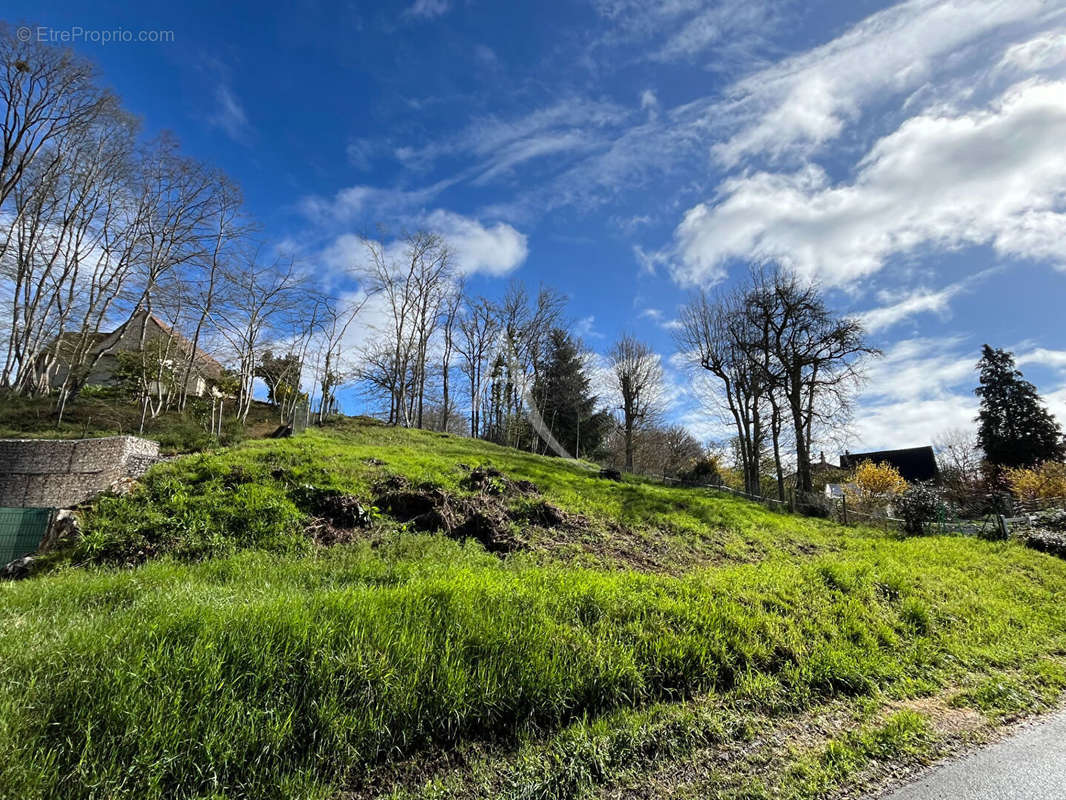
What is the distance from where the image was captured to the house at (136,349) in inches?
836

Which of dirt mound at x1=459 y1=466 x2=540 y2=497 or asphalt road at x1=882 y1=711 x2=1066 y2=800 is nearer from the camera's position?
asphalt road at x1=882 y1=711 x2=1066 y2=800

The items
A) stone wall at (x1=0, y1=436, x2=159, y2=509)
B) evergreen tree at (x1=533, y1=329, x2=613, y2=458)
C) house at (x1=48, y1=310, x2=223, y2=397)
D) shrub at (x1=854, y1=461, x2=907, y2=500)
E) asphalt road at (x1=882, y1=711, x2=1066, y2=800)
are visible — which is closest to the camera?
asphalt road at (x1=882, y1=711, x2=1066, y2=800)

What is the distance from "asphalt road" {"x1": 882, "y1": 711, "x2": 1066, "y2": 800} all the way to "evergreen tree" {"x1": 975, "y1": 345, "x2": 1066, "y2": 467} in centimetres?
4162

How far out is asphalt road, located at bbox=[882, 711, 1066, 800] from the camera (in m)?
2.78

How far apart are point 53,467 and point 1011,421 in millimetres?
52127

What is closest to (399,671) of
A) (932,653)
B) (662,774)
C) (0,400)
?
(662,774)

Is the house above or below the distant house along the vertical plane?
above

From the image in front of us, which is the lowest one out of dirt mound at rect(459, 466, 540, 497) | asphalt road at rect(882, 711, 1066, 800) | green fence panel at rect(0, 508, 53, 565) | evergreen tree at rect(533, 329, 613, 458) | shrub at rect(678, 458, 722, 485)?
asphalt road at rect(882, 711, 1066, 800)

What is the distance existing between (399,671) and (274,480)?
→ 608 cm

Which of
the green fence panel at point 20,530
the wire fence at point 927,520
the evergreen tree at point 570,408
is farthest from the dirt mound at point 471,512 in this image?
the evergreen tree at point 570,408

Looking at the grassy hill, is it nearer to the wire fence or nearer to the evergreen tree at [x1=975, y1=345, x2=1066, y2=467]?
the wire fence

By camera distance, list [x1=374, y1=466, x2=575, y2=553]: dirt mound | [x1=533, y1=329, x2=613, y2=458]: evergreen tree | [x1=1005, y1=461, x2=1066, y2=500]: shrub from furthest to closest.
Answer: [x1=533, y1=329, x2=613, y2=458]: evergreen tree
[x1=1005, y1=461, x2=1066, y2=500]: shrub
[x1=374, y1=466, x2=575, y2=553]: dirt mound

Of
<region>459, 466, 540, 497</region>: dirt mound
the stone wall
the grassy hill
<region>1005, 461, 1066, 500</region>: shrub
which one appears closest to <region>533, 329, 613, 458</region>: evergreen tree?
<region>1005, 461, 1066, 500</region>: shrub

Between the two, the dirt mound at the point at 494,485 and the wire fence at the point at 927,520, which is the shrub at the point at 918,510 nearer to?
the wire fence at the point at 927,520
